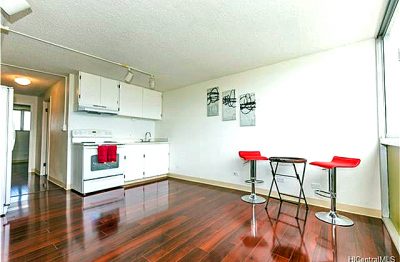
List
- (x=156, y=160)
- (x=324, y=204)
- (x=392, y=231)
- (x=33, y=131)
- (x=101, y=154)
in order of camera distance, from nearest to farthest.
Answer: (x=392, y=231) → (x=324, y=204) → (x=101, y=154) → (x=156, y=160) → (x=33, y=131)

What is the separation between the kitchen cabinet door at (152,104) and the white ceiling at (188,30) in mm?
1556

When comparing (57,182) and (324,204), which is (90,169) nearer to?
(57,182)

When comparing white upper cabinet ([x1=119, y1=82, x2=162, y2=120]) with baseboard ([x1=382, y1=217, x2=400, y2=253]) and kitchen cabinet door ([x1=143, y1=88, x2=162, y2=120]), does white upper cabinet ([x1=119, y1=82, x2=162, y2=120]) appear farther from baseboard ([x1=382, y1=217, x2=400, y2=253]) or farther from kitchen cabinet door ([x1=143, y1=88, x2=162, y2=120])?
baseboard ([x1=382, y1=217, x2=400, y2=253])

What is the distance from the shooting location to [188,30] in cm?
233

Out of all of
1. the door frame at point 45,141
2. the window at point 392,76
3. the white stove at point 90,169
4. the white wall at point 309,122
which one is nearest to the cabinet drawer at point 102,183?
the white stove at point 90,169

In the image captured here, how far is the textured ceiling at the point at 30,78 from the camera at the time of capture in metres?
3.71

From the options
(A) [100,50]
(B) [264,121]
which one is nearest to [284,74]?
(B) [264,121]

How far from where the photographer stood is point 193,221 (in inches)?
90.3

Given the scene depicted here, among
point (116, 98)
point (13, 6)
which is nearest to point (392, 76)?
point (13, 6)

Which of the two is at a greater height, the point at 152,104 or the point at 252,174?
the point at 152,104

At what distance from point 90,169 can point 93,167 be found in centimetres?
6

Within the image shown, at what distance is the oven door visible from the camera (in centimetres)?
338

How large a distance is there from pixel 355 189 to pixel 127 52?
12.9 ft

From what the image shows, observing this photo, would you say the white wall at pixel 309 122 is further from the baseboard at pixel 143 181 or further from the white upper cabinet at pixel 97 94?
the white upper cabinet at pixel 97 94
